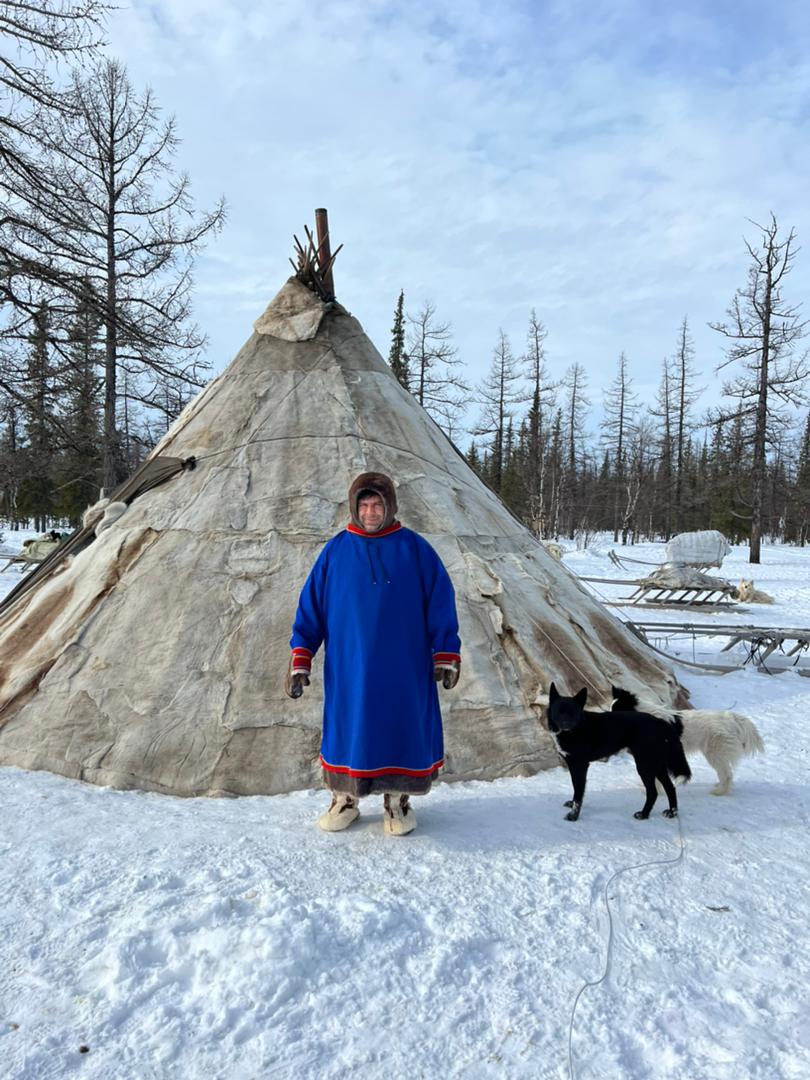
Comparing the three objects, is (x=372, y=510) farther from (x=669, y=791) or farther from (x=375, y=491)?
(x=669, y=791)

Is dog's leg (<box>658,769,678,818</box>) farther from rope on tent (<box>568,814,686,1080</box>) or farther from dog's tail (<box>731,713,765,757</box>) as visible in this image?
dog's tail (<box>731,713,765,757</box>)

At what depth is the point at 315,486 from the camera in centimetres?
487

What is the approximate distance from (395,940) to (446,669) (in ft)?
3.62

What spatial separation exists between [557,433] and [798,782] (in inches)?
1377

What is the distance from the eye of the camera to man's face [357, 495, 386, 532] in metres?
3.13

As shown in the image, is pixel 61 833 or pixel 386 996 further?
pixel 61 833

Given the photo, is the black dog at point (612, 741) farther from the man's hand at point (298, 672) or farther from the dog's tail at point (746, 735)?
the man's hand at point (298, 672)

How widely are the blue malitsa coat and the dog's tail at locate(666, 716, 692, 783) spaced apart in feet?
3.81

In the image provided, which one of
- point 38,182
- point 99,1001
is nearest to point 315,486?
point 99,1001

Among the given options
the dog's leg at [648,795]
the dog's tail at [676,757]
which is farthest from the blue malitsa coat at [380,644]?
the dog's tail at [676,757]

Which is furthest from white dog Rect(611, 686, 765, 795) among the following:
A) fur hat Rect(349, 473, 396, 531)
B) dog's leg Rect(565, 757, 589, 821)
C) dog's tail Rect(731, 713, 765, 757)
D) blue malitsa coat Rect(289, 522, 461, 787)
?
fur hat Rect(349, 473, 396, 531)

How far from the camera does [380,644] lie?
3057 millimetres

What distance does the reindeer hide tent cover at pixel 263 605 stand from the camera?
3.82 meters

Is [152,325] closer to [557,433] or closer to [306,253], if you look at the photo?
[306,253]
